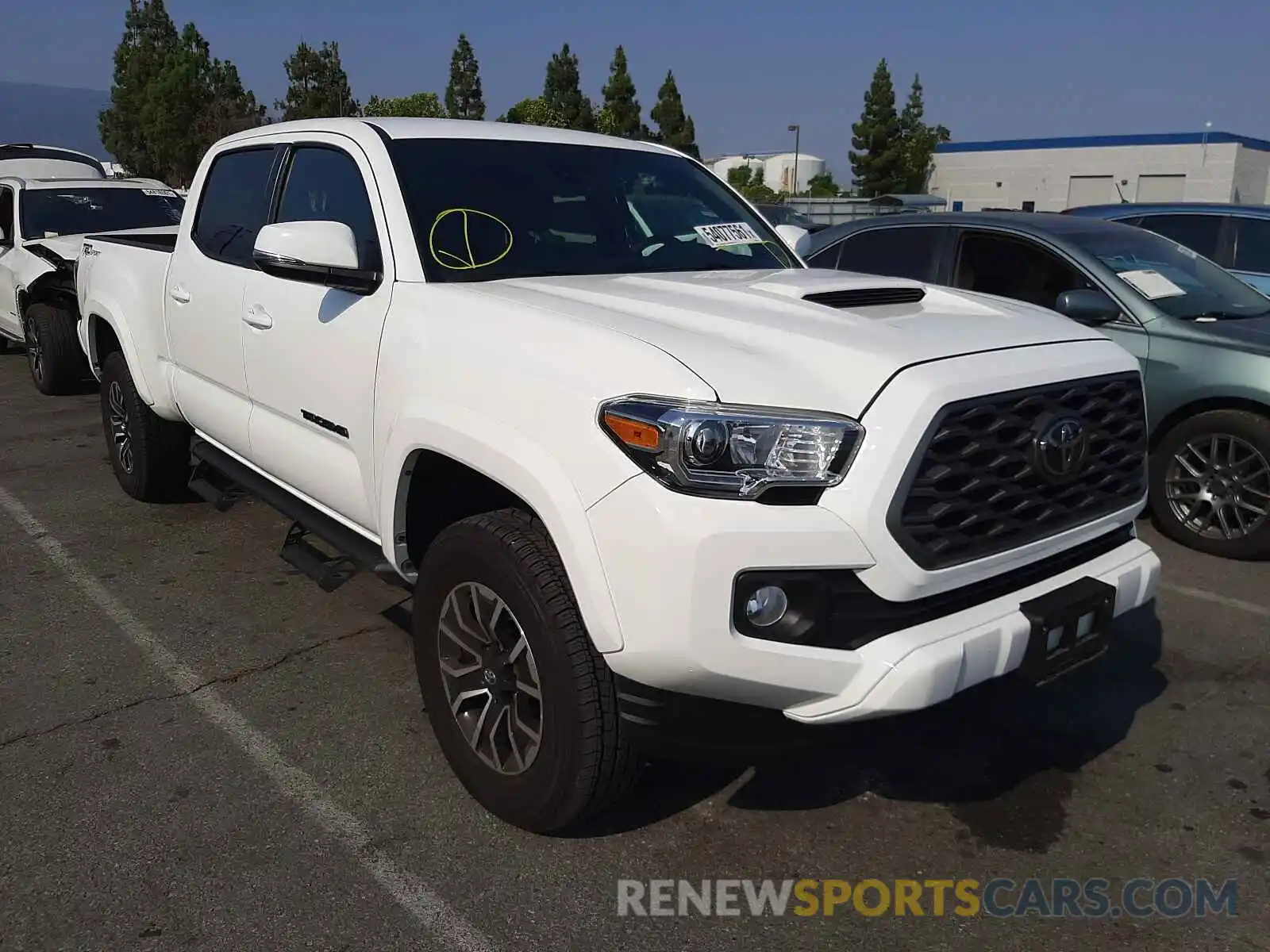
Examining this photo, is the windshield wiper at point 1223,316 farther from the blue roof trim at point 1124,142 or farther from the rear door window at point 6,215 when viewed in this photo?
the blue roof trim at point 1124,142

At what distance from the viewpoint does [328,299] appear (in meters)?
3.32

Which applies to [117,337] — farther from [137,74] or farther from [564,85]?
[564,85]

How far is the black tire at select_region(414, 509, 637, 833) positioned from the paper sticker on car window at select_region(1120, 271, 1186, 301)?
413 cm

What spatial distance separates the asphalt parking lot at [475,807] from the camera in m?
2.48

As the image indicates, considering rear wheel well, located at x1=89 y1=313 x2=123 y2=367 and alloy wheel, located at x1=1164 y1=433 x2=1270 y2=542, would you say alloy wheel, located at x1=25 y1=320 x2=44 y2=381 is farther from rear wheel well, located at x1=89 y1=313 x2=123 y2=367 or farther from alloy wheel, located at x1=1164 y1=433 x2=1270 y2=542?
alloy wheel, located at x1=1164 y1=433 x2=1270 y2=542

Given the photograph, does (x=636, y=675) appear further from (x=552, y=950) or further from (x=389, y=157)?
(x=389, y=157)

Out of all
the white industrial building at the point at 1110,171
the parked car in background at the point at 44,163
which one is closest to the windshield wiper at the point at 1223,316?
the parked car in background at the point at 44,163

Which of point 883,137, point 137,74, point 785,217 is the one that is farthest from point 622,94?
point 785,217

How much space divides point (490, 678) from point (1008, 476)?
140 cm

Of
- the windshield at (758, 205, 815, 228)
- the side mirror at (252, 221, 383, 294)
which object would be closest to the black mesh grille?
the side mirror at (252, 221, 383, 294)

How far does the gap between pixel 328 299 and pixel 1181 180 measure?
186 ft

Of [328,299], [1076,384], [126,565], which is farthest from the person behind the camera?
[126,565]

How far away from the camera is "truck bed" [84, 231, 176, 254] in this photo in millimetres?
5258

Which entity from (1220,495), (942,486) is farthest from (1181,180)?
(942,486)
